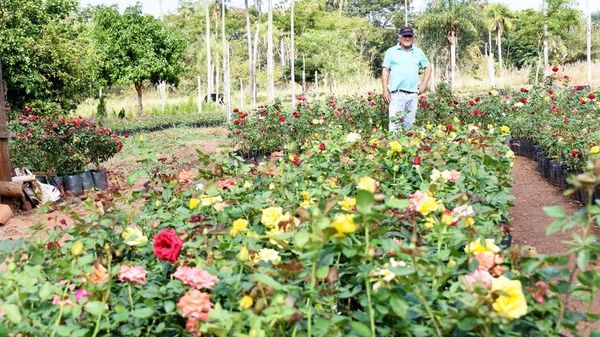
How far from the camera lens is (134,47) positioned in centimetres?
2816

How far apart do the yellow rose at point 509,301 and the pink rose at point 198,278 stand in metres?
0.58

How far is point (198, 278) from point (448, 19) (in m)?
39.5

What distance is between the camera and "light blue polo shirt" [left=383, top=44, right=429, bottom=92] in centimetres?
732

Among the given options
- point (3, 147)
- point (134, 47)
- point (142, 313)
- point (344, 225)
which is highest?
point (134, 47)

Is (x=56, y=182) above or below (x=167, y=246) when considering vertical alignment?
below

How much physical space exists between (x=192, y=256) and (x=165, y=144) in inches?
525

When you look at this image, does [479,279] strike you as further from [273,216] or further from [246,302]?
[273,216]

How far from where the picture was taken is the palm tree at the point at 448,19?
129ft

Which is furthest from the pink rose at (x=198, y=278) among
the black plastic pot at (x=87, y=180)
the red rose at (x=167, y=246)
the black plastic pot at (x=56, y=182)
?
the black plastic pot at (x=87, y=180)

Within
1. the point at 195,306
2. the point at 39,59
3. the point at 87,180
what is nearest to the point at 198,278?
the point at 195,306

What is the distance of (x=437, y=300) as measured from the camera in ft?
5.35

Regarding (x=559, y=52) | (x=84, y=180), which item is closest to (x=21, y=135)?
(x=84, y=180)

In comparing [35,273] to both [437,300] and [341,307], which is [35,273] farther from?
[437,300]

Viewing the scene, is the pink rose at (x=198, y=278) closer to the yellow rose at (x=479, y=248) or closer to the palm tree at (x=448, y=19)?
the yellow rose at (x=479, y=248)
